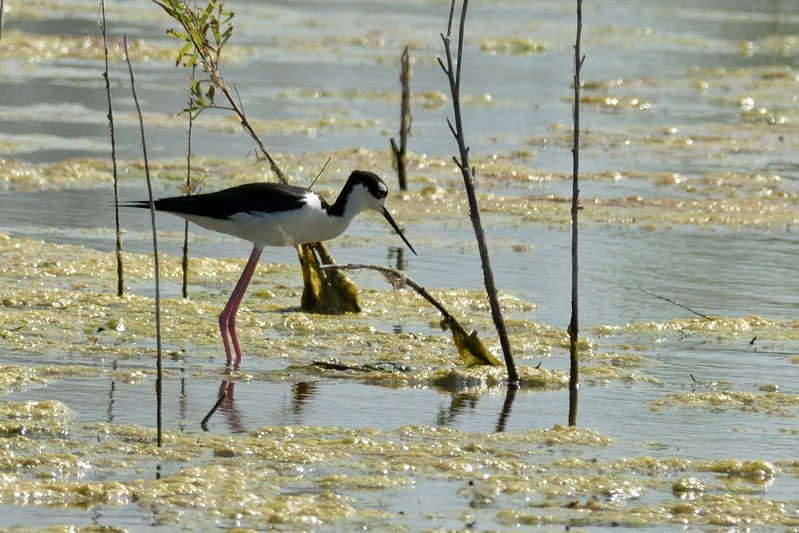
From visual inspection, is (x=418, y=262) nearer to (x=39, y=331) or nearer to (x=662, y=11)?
(x=39, y=331)

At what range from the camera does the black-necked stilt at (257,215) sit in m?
7.99

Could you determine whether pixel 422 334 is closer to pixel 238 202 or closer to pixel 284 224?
pixel 284 224

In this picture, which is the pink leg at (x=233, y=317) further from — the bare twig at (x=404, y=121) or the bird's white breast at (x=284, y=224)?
the bare twig at (x=404, y=121)

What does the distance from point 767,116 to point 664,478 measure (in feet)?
47.7

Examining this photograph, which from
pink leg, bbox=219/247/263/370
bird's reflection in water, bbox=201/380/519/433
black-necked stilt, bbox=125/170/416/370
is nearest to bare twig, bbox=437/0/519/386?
bird's reflection in water, bbox=201/380/519/433

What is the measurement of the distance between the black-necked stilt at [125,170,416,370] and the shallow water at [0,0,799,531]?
35cm

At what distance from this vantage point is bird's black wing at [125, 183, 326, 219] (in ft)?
26.2

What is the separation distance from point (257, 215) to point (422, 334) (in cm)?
119

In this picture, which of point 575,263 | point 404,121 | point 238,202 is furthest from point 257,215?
point 404,121

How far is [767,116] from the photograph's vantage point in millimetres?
19609

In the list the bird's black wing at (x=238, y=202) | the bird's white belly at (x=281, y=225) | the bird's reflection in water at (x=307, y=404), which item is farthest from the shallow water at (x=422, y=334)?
the bird's black wing at (x=238, y=202)

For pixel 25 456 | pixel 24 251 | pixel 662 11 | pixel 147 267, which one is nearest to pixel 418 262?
pixel 147 267

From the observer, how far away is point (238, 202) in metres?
8.03

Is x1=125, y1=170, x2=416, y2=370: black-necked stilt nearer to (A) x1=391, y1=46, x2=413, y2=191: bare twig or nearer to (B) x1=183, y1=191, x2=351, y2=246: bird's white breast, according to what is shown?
(B) x1=183, y1=191, x2=351, y2=246: bird's white breast
